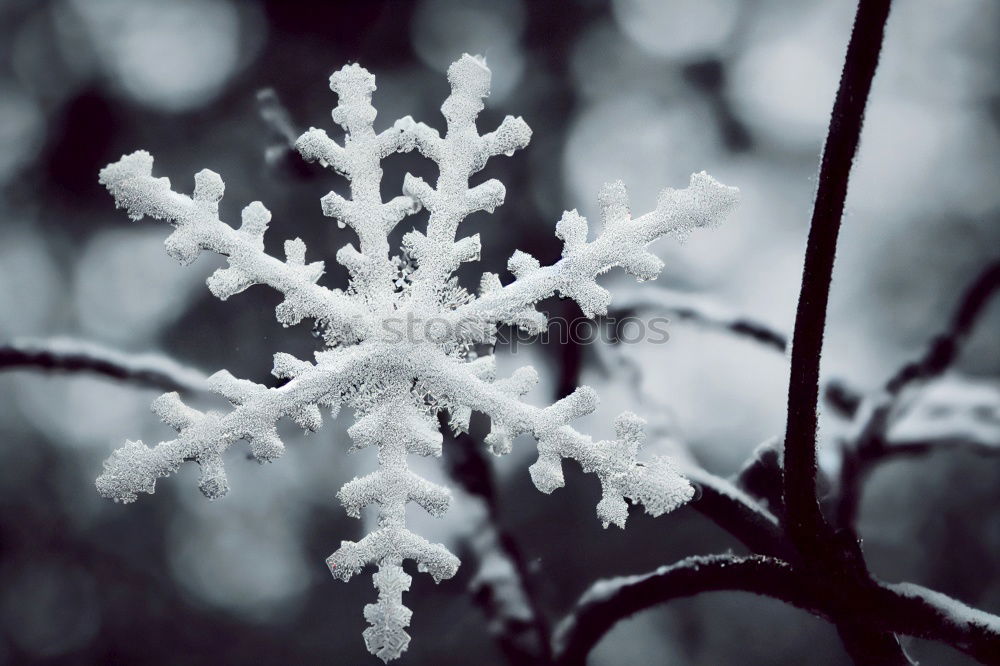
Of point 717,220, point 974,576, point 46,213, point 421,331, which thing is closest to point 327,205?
point 421,331

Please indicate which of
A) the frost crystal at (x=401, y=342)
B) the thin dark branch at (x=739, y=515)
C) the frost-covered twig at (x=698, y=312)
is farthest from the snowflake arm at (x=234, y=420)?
the frost-covered twig at (x=698, y=312)

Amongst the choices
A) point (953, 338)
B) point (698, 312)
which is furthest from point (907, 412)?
point (698, 312)

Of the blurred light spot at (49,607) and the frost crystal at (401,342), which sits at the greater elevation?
the blurred light spot at (49,607)

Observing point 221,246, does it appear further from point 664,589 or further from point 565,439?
point 664,589

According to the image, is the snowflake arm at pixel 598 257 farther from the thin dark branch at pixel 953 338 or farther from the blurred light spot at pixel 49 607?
the blurred light spot at pixel 49 607

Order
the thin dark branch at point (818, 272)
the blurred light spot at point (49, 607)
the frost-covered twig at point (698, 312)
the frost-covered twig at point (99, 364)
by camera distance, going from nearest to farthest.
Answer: the thin dark branch at point (818, 272), the frost-covered twig at point (99, 364), the frost-covered twig at point (698, 312), the blurred light spot at point (49, 607)

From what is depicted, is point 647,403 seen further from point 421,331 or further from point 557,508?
point 557,508
